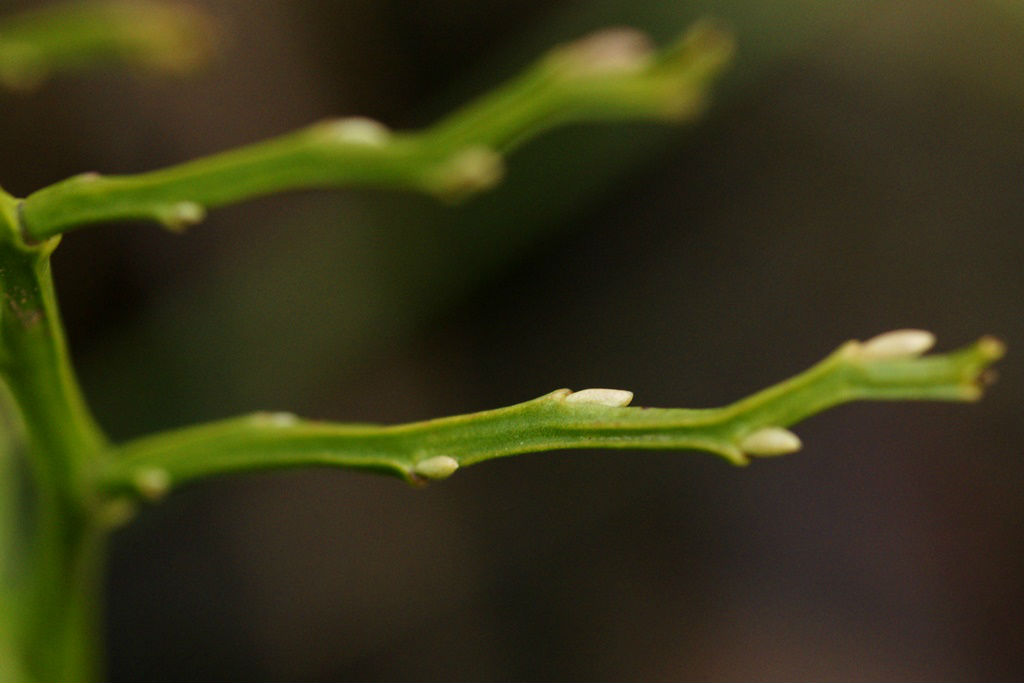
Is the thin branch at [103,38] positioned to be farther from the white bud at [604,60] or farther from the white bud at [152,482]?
the white bud at [604,60]

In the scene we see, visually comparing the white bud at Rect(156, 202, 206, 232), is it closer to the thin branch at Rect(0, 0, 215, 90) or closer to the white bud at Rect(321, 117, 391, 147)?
the white bud at Rect(321, 117, 391, 147)

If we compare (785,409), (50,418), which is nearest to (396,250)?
(50,418)

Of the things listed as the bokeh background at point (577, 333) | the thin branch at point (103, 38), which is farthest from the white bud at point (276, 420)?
the bokeh background at point (577, 333)

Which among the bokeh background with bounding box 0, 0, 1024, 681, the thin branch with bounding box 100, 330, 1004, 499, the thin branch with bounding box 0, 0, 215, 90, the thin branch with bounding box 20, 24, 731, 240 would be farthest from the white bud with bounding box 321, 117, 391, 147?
the bokeh background with bounding box 0, 0, 1024, 681

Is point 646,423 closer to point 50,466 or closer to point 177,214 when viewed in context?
point 177,214

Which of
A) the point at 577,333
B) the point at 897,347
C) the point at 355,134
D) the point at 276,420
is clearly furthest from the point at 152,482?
the point at 577,333

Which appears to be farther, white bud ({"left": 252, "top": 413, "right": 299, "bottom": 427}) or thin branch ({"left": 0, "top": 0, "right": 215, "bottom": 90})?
thin branch ({"left": 0, "top": 0, "right": 215, "bottom": 90})
